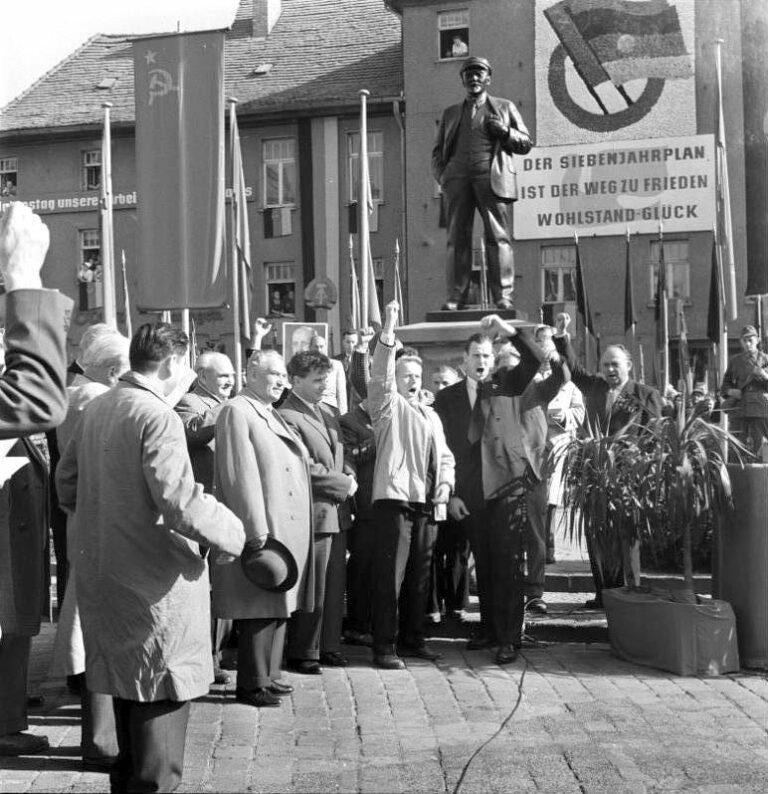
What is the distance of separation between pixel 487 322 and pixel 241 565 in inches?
95.7

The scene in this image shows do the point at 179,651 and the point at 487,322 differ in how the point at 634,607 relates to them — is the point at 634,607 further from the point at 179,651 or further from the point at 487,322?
the point at 179,651

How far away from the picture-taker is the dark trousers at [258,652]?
21.4ft

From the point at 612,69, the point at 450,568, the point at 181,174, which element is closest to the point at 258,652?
the point at 450,568

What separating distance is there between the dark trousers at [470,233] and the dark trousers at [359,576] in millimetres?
3933

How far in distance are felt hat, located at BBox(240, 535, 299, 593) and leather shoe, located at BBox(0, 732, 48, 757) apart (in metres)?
1.21

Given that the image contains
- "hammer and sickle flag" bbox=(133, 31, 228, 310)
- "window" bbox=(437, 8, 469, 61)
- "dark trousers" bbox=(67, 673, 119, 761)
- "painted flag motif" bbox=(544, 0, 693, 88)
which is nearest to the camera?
"dark trousers" bbox=(67, 673, 119, 761)

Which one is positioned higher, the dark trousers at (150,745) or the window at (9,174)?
the window at (9,174)

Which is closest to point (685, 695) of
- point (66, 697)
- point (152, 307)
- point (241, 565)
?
point (241, 565)

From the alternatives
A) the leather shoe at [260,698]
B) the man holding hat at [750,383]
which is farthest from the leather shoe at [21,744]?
the man holding hat at [750,383]

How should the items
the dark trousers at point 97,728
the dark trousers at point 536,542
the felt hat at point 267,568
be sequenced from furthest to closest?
the dark trousers at point 536,542 → the felt hat at point 267,568 → the dark trousers at point 97,728

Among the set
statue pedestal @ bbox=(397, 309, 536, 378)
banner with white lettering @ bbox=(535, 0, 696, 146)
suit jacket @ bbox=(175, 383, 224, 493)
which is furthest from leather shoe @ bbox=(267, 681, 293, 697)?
banner with white lettering @ bbox=(535, 0, 696, 146)

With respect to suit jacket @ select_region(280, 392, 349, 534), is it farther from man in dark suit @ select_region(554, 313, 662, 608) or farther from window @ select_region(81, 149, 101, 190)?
window @ select_region(81, 149, 101, 190)

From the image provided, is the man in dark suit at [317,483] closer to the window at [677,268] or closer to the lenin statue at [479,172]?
the lenin statue at [479,172]

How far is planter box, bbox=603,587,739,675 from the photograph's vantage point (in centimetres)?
736
